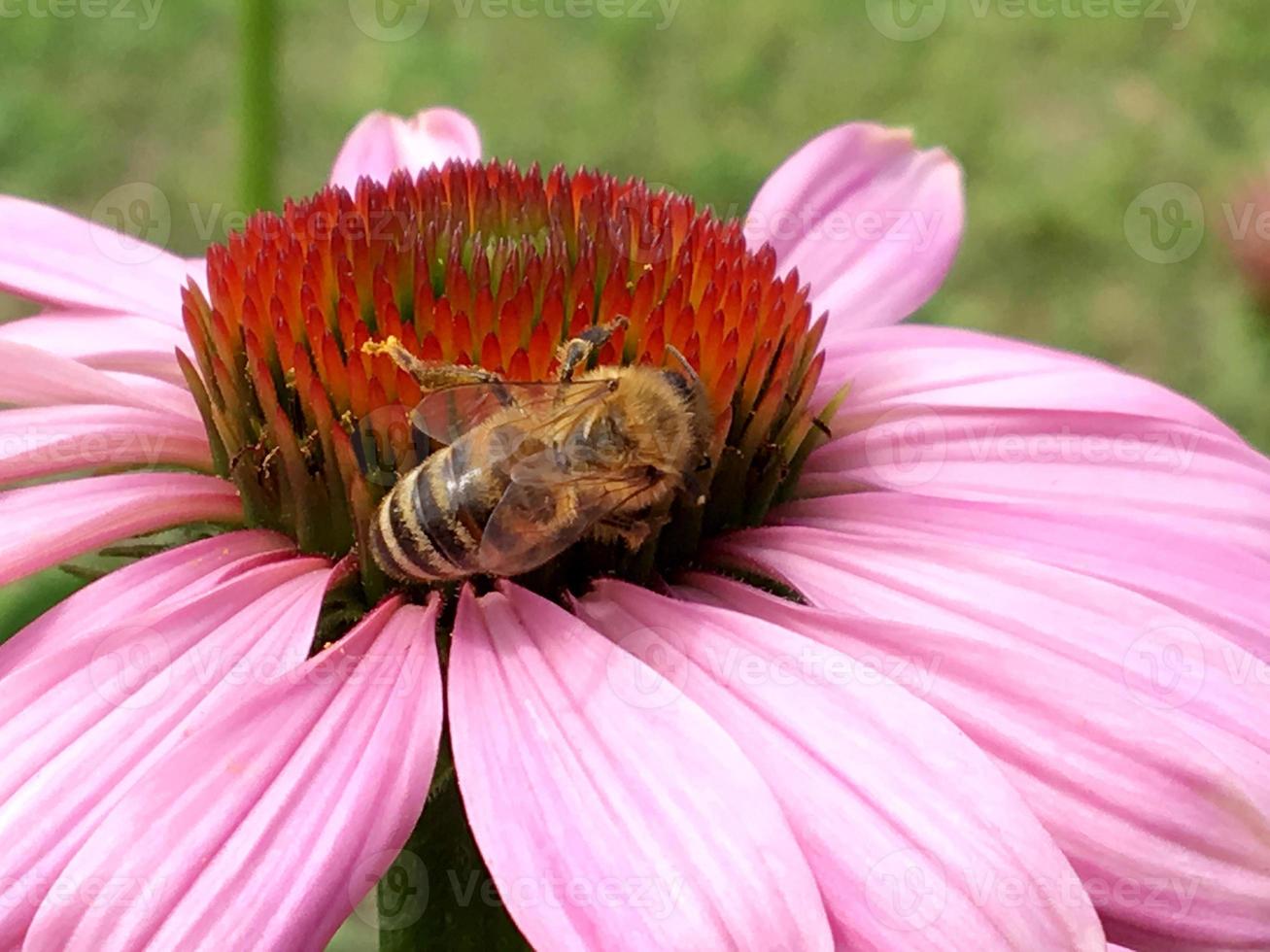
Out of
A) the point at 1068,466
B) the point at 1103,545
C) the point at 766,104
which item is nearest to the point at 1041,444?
the point at 1068,466

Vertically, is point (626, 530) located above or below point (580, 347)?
below

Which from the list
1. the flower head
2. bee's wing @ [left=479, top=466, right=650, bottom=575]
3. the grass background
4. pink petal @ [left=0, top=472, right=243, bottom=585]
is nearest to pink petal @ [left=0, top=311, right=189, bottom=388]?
the flower head

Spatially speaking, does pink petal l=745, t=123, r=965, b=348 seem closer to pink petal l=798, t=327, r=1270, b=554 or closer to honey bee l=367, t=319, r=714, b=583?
pink petal l=798, t=327, r=1270, b=554

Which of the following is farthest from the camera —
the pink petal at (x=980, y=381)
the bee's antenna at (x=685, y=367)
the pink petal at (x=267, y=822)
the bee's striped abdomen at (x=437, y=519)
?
the pink petal at (x=980, y=381)

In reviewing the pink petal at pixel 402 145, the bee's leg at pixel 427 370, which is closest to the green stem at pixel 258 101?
the pink petal at pixel 402 145

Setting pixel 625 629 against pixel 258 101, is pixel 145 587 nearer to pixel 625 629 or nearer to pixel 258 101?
pixel 625 629

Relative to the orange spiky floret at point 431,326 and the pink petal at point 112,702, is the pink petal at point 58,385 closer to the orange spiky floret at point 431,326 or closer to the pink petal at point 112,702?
the orange spiky floret at point 431,326
